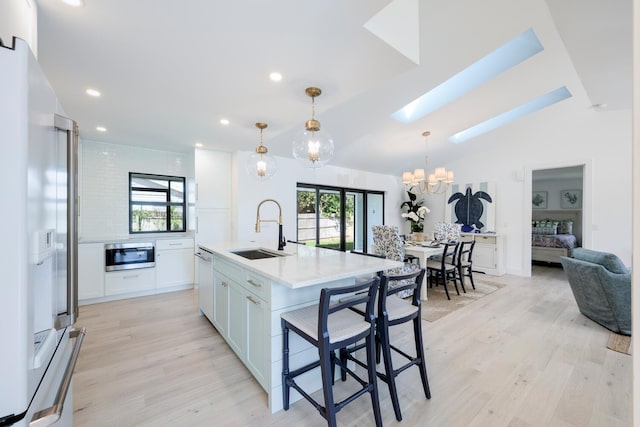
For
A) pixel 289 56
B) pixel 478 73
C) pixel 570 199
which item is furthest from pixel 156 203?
pixel 570 199

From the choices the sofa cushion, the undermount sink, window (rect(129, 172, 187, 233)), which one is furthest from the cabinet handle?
the sofa cushion

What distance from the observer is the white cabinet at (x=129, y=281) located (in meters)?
3.85

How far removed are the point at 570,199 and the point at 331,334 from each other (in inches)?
362

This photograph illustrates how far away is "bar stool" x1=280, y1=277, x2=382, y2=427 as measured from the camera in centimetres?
147

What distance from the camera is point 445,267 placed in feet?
13.9

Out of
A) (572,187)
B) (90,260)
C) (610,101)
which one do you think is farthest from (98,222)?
(572,187)

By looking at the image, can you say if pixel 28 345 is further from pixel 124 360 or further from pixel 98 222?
pixel 98 222

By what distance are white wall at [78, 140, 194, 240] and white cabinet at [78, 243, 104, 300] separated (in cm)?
44

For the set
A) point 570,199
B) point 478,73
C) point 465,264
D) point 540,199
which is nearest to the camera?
point 478,73

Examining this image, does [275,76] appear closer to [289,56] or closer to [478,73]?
[289,56]

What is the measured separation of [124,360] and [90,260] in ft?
6.66

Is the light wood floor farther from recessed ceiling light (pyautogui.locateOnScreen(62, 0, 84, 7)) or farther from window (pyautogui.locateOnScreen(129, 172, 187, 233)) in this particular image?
recessed ceiling light (pyautogui.locateOnScreen(62, 0, 84, 7))

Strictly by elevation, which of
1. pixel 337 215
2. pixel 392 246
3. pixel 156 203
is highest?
pixel 156 203

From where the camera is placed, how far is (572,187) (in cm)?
761
